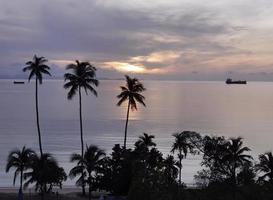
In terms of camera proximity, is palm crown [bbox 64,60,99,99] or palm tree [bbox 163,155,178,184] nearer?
palm tree [bbox 163,155,178,184]

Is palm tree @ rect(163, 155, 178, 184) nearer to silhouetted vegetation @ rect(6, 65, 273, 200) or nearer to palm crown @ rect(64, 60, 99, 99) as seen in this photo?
silhouetted vegetation @ rect(6, 65, 273, 200)

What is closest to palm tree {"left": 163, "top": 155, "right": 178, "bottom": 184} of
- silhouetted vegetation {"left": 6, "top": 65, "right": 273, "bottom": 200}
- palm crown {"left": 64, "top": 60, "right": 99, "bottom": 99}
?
silhouetted vegetation {"left": 6, "top": 65, "right": 273, "bottom": 200}

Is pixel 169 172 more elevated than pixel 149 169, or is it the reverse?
pixel 149 169

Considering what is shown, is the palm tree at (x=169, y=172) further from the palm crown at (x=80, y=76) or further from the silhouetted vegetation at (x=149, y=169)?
the palm crown at (x=80, y=76)

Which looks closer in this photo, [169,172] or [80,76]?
[169,172]

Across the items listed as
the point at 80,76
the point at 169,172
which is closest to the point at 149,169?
the point at 169,172

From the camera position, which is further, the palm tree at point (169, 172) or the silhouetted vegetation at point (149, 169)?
the palm tree at point (169, 172)

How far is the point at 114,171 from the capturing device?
51.6m

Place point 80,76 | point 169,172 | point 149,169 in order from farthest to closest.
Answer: point 80,76
point 169,172
point 149,169

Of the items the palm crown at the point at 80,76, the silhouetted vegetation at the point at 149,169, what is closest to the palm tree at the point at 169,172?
the silhouetted vegetation at the point at 149,169

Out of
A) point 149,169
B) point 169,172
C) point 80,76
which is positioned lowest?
point 169,172

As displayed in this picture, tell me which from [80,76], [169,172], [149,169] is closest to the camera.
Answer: [149,169]

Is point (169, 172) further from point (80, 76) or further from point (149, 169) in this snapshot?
point (80, 76)

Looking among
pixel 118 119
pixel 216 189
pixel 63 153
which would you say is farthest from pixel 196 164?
pixel 118 119
